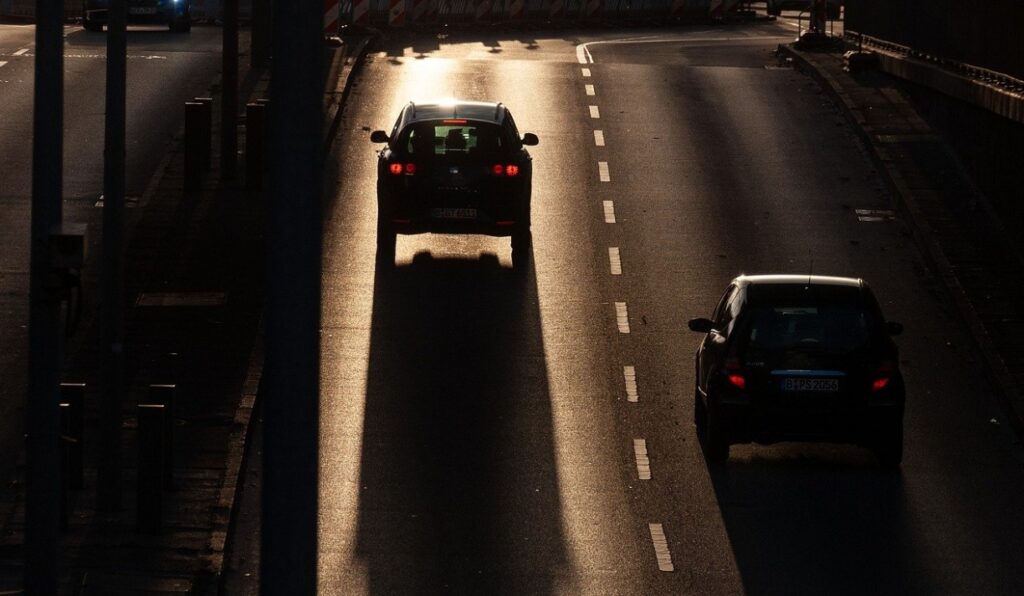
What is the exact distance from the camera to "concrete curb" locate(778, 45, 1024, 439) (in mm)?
18922

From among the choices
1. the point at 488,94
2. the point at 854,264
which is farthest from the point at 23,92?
the point at 854,264

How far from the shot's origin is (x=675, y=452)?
17125 mm

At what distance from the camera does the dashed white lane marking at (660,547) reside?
13797 millimetres

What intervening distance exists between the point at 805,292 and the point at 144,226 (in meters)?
11.3

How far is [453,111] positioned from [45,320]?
13132mm

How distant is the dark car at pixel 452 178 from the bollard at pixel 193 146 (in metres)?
4.34

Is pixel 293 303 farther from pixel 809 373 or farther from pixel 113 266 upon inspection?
pixel 809 373

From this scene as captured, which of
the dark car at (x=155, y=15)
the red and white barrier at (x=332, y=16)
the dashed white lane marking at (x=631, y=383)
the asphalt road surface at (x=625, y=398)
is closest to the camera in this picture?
the asphalt road surface at (x=625, y=398)

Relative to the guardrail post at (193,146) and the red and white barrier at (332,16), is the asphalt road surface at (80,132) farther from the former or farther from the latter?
the red and white barrier at (332,16)

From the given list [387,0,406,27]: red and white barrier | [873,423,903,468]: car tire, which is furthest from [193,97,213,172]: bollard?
[387,0,406,27]: red and white barrier

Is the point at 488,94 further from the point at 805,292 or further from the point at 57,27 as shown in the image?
the point at 57,27

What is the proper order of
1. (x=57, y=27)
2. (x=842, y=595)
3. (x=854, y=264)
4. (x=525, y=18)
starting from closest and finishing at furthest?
(x=57, y=27), (x=842, y=595), (x=854, y=264), (x=525, y=18)

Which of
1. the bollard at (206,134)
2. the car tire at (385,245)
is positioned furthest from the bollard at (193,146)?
the car tire at (385,245)

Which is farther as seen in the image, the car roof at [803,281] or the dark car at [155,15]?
the dark car at [155,15]
